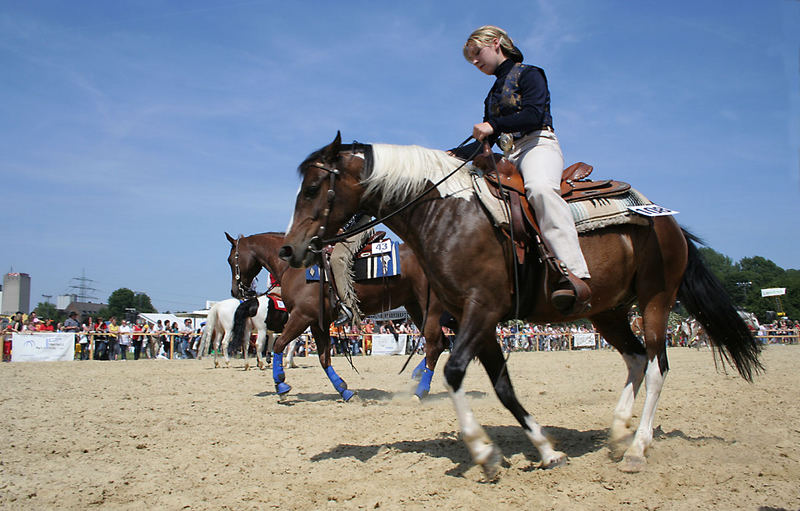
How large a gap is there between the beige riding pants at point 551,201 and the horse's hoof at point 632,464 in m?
1.39

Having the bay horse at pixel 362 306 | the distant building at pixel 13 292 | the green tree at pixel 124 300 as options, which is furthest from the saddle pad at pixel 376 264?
the green tree at pixel 124 300

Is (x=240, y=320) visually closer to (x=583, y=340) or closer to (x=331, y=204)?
(x=331, y=204)

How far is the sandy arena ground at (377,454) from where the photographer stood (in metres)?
3.48

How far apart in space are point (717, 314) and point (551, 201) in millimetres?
2215

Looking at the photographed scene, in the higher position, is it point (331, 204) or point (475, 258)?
point (331, 204)

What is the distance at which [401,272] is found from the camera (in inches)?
351

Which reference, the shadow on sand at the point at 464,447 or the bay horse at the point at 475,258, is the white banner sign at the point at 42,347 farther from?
the bay horse at the point at 475,258

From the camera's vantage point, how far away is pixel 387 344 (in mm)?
28281

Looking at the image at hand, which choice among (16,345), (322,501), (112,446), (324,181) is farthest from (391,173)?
(16,345)

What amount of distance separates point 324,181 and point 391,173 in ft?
1.80

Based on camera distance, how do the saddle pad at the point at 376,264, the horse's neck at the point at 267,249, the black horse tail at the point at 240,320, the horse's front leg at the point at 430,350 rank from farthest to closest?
the black horse tail at the point at 240,320 < the horse's neck at the point at 267,249 < the saddle pad at the point at 376,264 < the horse's front leg at the point at 430,350

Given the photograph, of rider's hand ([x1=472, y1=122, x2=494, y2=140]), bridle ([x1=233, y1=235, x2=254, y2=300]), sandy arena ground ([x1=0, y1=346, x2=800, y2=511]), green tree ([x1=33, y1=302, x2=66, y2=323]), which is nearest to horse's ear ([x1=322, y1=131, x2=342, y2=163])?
rider's hand ([x1=472, y1=122, x2=494, y2=140])

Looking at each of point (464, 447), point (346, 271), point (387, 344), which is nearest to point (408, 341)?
point (387, 344)

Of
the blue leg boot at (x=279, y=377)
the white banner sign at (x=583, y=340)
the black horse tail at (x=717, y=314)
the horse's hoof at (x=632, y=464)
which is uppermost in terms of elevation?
the black horse tail at (x=717, y=314)
